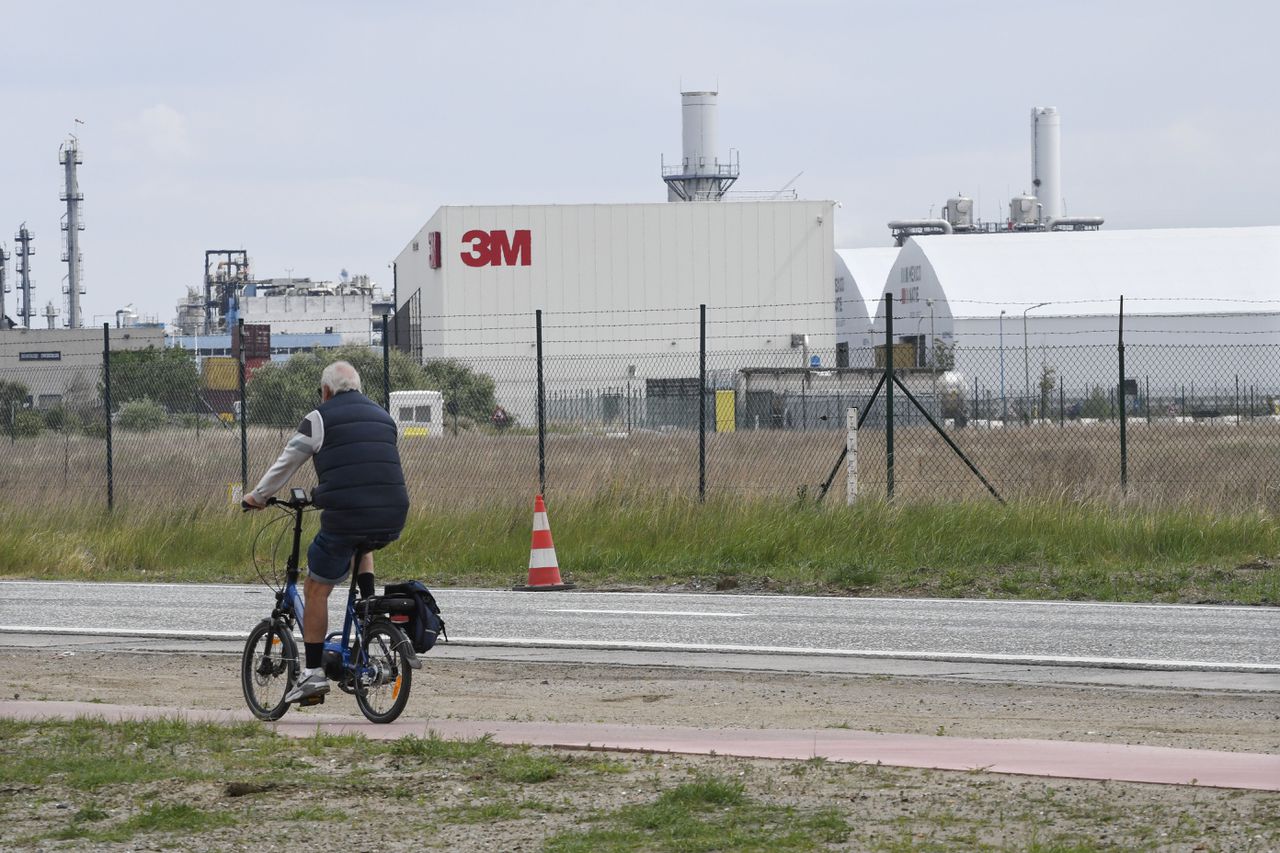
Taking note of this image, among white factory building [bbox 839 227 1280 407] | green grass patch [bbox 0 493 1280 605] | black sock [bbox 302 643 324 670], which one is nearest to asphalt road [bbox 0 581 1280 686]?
green grass patch [bbox 0 493 1280 605]

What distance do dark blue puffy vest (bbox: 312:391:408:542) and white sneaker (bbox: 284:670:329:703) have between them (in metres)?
0.78

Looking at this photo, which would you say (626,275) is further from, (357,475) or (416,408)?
(357,475)

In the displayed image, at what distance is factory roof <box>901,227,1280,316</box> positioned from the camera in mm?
71250

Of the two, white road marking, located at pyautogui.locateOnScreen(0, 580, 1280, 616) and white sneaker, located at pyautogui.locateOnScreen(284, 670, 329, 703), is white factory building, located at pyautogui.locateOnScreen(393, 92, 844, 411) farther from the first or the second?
white sneaker, located at pyautogui.locateOnScreen(284, 670, 329, 703)

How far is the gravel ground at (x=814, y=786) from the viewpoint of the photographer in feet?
18.5

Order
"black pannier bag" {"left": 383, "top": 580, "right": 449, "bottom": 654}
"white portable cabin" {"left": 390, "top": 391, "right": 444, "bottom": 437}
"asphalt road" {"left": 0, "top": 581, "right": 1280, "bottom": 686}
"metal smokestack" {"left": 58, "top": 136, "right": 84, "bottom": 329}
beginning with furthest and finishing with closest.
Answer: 1. "metal smokestack" {"left": 58, "top": 136, "right": 84, "bottom": 329}
2. "white portable cabin" {"left": 390, "top": 391, "right": 444, "bottom": 437}
3. "asphalt road" {"left": 0, "top": 581, "right": 1280, "bottom": 686}
4. "black pannier bag" {"left": 383, "top": 580, "right": 449, "bottom": 654}

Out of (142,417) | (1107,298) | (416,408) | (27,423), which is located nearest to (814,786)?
(27,423)

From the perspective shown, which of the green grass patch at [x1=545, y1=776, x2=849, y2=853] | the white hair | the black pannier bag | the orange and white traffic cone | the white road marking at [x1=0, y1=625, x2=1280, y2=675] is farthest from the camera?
the orange and white traffic cone

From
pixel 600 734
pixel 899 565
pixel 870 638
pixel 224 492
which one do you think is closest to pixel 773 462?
pixel 224 492

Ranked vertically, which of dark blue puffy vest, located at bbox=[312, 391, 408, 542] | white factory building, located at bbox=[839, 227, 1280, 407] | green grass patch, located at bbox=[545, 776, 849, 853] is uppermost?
white factory building, located at bbox=[839, 227, 1280, 407]

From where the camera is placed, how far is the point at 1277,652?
1076 centimetres

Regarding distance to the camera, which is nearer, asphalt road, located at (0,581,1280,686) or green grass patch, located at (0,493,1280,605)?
asphalt road, located at (0,581,1280,686)

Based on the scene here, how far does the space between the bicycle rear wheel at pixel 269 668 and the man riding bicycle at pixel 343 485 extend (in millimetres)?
186

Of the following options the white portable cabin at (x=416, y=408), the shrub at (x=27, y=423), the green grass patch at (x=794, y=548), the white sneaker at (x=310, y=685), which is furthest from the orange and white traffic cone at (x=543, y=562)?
the shrub at (x=27, y=423)
